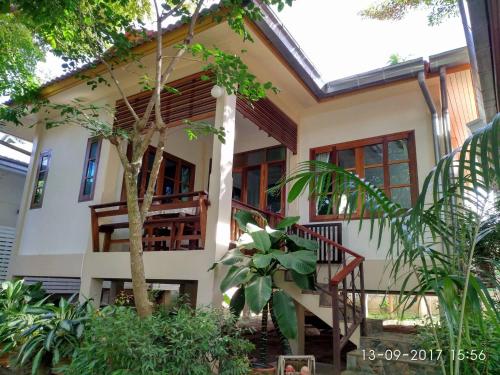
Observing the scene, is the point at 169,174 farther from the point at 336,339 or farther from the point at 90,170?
the point at 336,339

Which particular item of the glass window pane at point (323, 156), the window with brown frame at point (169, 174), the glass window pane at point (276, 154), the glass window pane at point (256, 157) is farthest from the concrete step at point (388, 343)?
the window with brown frame at point (169, 174)

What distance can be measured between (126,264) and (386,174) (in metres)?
4.75

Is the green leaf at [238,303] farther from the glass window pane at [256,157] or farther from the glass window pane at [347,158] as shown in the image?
the glass window pane at [256,157]

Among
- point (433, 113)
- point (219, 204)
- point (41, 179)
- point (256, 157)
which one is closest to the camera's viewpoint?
point (219, 204)

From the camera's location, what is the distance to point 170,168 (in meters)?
8.45

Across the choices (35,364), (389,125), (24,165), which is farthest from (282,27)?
(24,165)

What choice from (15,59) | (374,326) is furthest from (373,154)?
(15,59)

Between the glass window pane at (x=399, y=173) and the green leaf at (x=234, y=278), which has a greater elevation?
the glass window pane at (x=399, y=173)

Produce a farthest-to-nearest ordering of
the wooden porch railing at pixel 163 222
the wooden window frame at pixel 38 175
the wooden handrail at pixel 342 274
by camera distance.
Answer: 1. the wooden window frame at pixel 38 175
2. the wooden porch railing at pixel 163 222
3. the wooden handrail at pixel 342 274

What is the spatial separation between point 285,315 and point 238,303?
67 cm

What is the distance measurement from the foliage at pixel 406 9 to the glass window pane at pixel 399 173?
4.58 metres

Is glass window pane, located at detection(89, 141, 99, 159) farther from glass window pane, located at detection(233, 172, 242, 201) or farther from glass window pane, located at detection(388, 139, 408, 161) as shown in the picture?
glass window pane, located at detection(388, 139, 408, 161)

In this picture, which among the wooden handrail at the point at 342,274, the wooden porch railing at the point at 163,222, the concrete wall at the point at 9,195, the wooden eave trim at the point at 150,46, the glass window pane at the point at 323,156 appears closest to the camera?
the wooden handrail at the point at 342,274

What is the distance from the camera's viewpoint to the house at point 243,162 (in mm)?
5352
